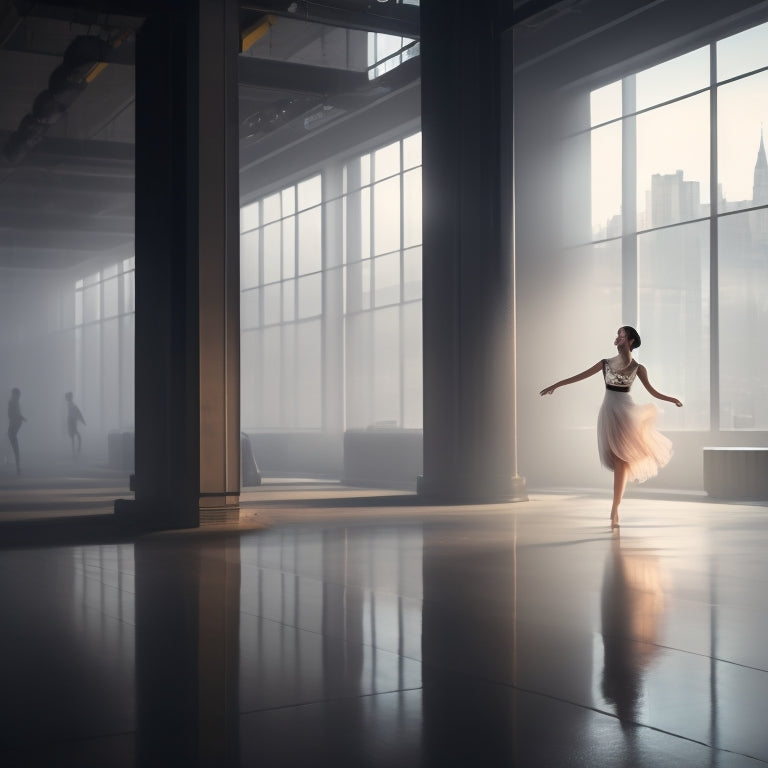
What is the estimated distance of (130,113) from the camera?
29.8 meters

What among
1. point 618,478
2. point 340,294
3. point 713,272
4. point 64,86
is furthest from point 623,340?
point 340,294

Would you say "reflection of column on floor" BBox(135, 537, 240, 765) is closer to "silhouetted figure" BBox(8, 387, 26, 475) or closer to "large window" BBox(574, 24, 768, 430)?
"large window" BBox(574, 24, 768, 430)

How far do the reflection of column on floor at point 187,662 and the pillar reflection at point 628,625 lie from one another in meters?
1.39

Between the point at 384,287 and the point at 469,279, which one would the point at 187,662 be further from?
the point at 384,287

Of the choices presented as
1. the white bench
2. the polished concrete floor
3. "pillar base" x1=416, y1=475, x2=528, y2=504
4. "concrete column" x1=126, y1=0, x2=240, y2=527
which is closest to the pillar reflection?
the polished concrete floor

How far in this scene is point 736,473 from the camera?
1906cm

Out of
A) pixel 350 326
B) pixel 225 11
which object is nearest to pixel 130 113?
pixel 350 326

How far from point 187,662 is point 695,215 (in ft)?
69.0

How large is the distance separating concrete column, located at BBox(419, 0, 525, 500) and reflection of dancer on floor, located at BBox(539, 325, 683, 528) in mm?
4786

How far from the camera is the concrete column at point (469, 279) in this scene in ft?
56.8

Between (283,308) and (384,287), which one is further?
(283,308)

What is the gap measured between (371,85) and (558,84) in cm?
437

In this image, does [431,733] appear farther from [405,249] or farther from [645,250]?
[405,249]

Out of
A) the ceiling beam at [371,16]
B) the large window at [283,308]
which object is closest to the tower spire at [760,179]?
the ceiling beam at [371,16]
